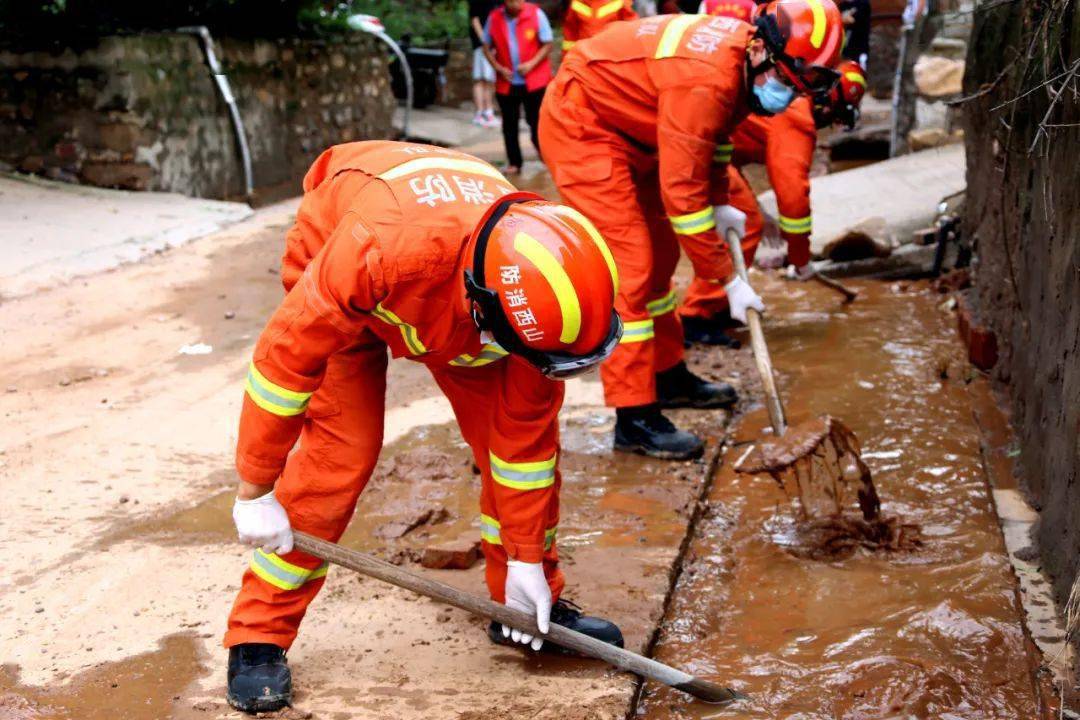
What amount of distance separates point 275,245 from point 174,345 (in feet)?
6.38

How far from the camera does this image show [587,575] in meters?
3.58

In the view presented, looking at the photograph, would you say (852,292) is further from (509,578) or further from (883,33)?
(883,33)

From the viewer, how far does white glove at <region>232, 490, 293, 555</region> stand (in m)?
2.63

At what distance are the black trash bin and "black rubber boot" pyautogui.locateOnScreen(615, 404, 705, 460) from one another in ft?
30.9

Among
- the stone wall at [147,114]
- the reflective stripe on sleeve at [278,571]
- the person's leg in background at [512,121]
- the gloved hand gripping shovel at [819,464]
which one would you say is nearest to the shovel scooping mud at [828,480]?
the gloved hand gripping shovel at [819,464]

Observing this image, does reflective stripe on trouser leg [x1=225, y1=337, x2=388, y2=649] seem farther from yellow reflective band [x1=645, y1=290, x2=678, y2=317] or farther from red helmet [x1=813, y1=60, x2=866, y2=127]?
red helmet [x1=813, y1=60, x2=866, y2=127]

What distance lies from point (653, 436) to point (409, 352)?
1890 mm

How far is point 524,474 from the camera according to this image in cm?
280

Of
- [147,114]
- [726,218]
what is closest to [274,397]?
[726,218]

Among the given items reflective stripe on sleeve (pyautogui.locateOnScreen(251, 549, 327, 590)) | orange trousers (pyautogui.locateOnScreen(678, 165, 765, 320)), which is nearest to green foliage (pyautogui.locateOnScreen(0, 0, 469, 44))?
orange trousers (pyautogui.locateOnScreen(678, 165, 765, 320))

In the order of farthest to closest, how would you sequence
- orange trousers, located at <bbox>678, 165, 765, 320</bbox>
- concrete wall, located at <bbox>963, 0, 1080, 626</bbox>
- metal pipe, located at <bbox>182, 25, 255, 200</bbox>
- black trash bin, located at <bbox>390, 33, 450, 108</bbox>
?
black trash bin, located at <bbox>390, 33, 450, 108</bbox> < metal pipe, located at <bbox>182, 25, 255, 200</bbox> < orange trousers, located at <bbox>678, 165, 765, 320</bbox> < concrete wall, located at <bbox>963, 0, 1080, 626</bbox>

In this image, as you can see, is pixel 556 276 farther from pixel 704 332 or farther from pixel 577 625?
pixel 704 332

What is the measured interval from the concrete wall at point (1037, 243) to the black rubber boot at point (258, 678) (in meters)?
2.16

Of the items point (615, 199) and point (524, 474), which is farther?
point (615, 199)
